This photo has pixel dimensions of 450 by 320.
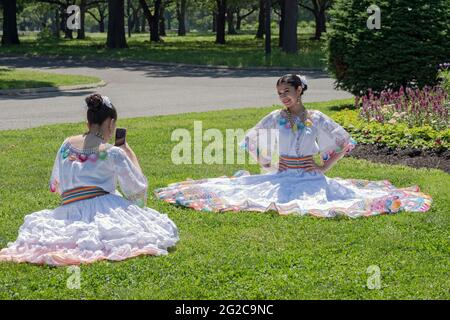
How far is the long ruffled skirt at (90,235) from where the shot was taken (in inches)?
258

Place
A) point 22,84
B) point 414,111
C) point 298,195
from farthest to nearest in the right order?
point 22,84, point 414,111, point 298,195

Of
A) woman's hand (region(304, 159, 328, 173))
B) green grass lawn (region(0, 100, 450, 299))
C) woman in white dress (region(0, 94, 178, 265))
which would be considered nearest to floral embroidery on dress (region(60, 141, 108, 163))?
woman in white dress (region(0, 94, 178, 265))

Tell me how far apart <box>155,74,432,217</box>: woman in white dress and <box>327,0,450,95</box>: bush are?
23.3 feet

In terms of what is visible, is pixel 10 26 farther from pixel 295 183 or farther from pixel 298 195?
pixel 298 195

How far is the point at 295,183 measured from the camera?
876cm

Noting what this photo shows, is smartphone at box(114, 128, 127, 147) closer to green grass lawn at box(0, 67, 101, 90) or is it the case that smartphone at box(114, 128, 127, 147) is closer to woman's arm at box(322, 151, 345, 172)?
woman's arm at box(322, 151, 345, 172)

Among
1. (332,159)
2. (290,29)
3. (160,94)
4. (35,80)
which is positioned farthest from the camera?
(290,29)

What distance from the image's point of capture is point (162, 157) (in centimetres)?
1178

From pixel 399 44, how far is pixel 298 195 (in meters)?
8.26

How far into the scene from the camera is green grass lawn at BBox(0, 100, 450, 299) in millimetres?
5832

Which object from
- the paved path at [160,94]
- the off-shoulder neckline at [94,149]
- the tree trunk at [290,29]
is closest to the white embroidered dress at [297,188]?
the off-shoulder neckline at [94,149]

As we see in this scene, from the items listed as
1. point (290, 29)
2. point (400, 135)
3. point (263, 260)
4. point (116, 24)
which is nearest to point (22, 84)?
point (400, 135)

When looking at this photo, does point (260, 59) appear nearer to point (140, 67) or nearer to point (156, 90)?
point (140, 67)
